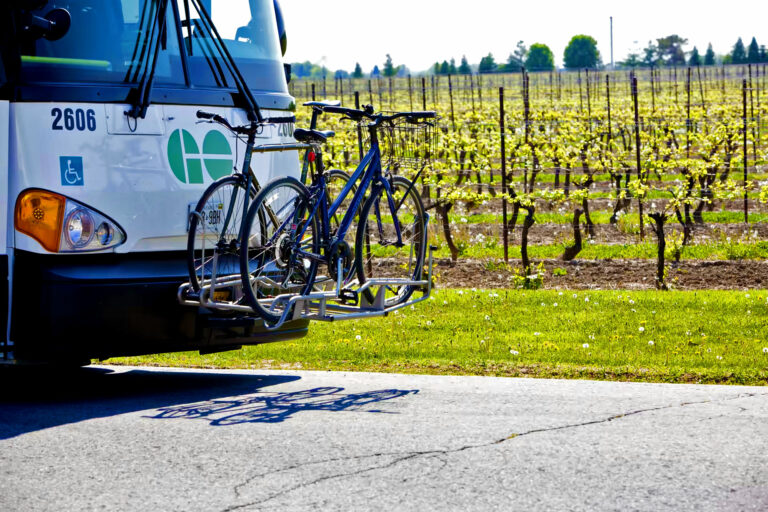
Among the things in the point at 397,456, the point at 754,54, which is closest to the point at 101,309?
the point at 397,456

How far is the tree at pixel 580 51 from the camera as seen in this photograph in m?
153

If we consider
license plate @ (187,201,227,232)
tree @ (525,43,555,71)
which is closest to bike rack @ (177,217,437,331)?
license plate @ (187,201,227,232)

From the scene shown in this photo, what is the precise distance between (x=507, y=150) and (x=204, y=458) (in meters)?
13.3

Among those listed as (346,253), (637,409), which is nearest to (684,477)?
(637,409)

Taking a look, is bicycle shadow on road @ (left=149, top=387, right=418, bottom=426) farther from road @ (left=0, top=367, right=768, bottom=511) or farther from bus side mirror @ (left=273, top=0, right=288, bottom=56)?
bus side mirror @ (left=273, top=0, right=288, bottom=56)

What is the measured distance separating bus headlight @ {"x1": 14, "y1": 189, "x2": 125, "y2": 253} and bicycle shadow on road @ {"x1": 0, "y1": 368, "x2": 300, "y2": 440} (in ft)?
2.96

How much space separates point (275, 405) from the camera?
588cm

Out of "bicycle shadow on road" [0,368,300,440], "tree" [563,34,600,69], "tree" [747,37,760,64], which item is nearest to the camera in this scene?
"bicycle shadow on road" [0,368,300,440]

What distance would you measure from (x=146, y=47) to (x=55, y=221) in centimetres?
119

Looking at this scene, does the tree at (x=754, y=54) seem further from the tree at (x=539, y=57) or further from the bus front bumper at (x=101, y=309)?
the bus front bumper at (x=101, y=309)

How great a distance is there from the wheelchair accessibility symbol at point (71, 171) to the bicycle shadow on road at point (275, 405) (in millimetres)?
1330

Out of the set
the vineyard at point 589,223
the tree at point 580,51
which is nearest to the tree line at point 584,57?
the tree at point 580,51

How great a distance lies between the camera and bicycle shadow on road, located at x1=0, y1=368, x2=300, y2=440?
5.70 metres

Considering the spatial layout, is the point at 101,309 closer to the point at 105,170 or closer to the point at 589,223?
the point at 105,170
